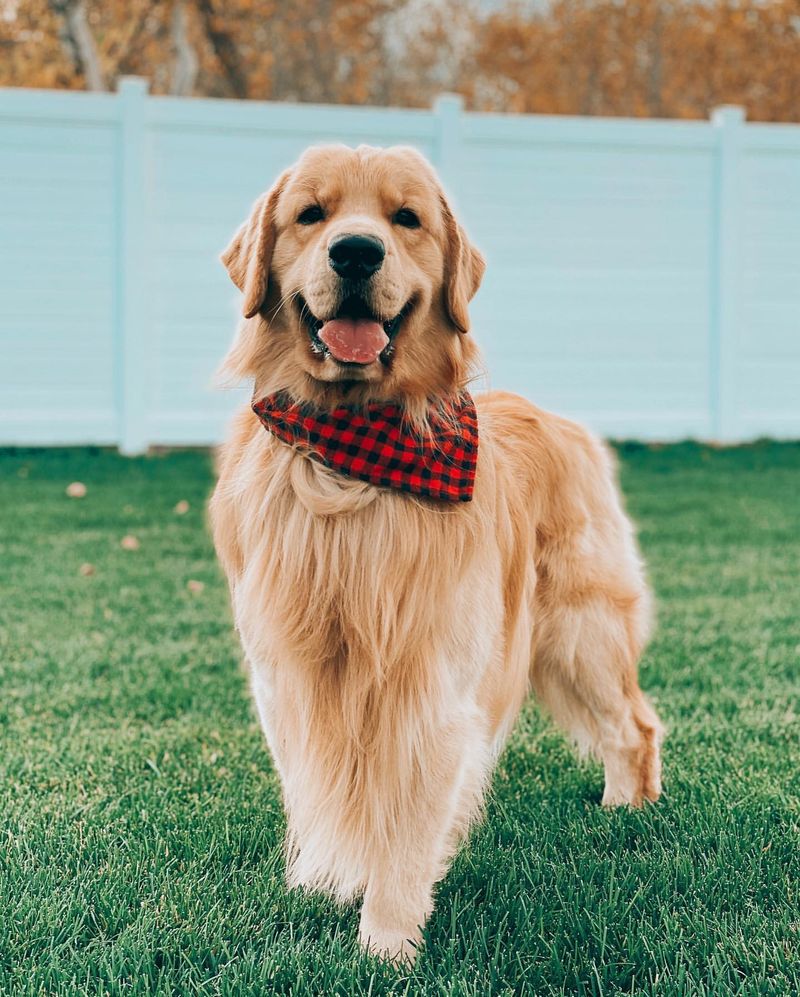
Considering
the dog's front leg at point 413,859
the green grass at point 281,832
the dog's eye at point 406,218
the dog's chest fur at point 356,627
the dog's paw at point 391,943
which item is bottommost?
the green grass at point 281,832

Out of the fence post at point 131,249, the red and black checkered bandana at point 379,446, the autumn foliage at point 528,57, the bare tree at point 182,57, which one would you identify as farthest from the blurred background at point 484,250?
the autumn foliage at point 528,57

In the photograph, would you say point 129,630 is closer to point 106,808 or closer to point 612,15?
point 106,808

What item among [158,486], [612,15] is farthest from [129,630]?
[612,15]

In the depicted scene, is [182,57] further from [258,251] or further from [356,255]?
[356,255]

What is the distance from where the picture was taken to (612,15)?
2097 cm

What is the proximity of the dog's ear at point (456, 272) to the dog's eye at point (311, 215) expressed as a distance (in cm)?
28

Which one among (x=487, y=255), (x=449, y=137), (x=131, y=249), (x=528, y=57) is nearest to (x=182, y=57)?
(x=449, y=137)

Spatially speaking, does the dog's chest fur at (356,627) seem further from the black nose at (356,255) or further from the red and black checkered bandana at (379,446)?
the black nose at (356,255)

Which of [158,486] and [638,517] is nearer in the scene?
[638,517]

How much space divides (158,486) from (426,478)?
601cm

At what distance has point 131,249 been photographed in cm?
897

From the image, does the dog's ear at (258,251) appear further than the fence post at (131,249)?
No

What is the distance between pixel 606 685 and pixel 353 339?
4.30ft

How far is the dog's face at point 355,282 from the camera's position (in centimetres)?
206
